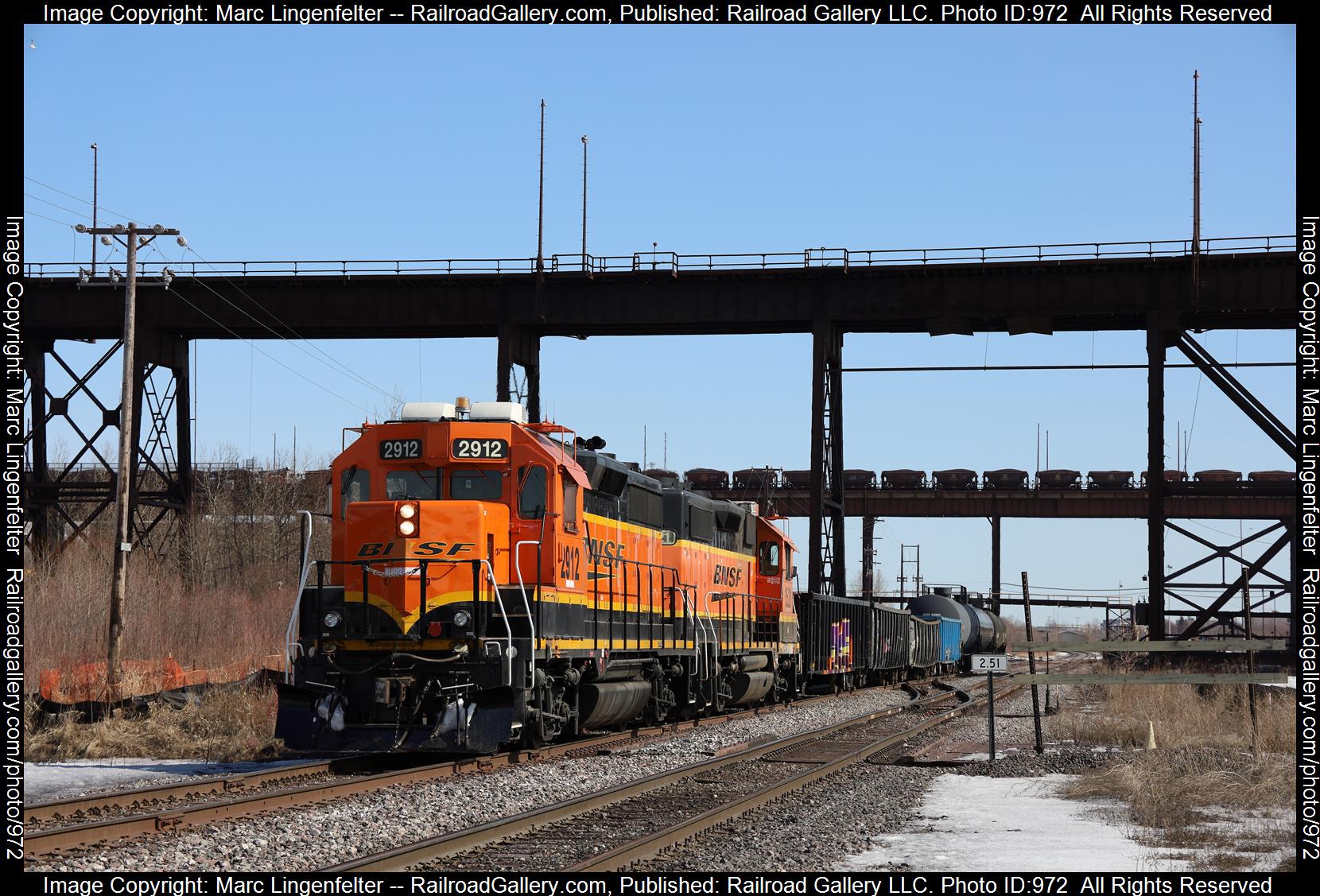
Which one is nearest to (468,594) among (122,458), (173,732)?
(173,732)

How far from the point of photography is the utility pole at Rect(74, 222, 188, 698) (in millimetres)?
25219

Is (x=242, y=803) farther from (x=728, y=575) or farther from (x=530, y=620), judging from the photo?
(x=728, y=575)

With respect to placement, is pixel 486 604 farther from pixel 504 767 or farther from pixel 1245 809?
pixel 1245 809

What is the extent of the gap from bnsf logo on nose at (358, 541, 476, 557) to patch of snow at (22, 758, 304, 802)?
290 centimetres

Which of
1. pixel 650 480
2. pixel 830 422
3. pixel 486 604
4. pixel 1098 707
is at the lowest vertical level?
pixel 1098 707

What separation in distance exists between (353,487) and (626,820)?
6.26 metres

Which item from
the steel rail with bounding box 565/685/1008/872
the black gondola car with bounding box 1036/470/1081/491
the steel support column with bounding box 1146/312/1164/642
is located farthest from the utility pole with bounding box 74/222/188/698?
the black gondola car with bounding box 1036/470/1081/491

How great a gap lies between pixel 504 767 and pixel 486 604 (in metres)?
2.00

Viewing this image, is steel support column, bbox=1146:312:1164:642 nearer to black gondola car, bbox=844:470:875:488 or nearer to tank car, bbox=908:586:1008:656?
tank car, bbox=908:586:1008:656

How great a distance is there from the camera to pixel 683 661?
23.0m

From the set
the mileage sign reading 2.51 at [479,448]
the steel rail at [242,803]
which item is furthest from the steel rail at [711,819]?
the mileage sign reading 2.51 at [479,448]

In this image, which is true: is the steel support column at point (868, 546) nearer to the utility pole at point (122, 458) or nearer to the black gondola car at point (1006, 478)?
the black gondola car at point (1006, 478)

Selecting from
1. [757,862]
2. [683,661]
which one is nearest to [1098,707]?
[683,661]

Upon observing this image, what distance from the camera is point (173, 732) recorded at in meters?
19.5
